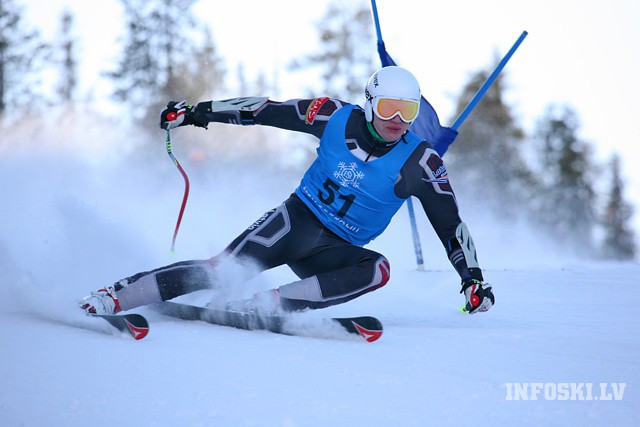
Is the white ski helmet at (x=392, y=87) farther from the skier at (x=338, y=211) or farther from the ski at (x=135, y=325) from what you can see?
the ski at (x=135, y=325)

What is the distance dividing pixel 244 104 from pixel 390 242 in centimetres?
644

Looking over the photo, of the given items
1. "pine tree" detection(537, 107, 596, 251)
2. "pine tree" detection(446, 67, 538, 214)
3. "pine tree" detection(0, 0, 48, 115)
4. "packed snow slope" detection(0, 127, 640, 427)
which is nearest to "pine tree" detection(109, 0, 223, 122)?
"pine tree" detection(0, 0, 48, 115)

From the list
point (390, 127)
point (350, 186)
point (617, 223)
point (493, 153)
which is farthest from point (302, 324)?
point (617, 223)

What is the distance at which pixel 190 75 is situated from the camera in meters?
24.7

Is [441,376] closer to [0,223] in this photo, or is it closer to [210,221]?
[0,223]

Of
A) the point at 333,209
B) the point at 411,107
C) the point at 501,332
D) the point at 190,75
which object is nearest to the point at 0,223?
the point at 333,209

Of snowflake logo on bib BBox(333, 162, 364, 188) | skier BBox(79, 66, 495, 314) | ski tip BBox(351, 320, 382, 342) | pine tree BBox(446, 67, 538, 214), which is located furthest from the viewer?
pine tree BBox(446, 67, 538, 214)

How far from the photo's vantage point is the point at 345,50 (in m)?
24.1

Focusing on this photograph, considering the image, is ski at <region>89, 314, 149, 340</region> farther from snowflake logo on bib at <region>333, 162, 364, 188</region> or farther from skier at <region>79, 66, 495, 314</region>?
snowflake logo on bib at <region>333, 162, 364, 188</region>

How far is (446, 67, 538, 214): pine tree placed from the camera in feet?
83.5
